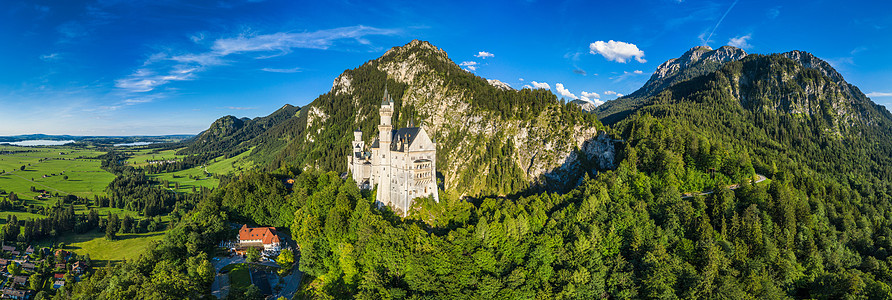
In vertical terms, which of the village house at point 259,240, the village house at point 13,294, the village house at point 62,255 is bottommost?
the village house at point 13,294

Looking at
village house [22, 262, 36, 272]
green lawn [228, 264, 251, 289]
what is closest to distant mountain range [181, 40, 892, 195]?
green lawn [228, 264, 251, 289]

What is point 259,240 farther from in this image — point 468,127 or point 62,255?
point 468,127

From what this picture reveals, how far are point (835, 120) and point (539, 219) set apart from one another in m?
205

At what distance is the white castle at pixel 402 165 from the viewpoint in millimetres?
63375

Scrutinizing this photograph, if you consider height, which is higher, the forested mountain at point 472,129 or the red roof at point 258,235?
the forested mountain at point 472,129

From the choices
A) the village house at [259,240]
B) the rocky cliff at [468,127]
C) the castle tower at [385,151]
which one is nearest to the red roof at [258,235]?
the village house at [259,240]

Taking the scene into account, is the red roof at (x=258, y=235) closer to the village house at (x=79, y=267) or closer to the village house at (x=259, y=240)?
the village house at (x=259, y=240)

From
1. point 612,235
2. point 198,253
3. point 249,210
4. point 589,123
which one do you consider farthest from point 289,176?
point 589,123

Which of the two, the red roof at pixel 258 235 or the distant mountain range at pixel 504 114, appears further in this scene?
the distant mountain range at pixel 504 114

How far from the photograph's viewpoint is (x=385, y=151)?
222 ft

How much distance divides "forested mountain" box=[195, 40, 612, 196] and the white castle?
5130cm

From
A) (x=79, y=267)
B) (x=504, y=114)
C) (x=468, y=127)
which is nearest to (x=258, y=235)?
(x=79, y=267)

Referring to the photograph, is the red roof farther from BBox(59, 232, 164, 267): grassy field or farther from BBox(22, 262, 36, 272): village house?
BBox(22, 262, 36, 272): village house

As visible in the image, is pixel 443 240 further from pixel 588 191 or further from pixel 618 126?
pixel 618 126
